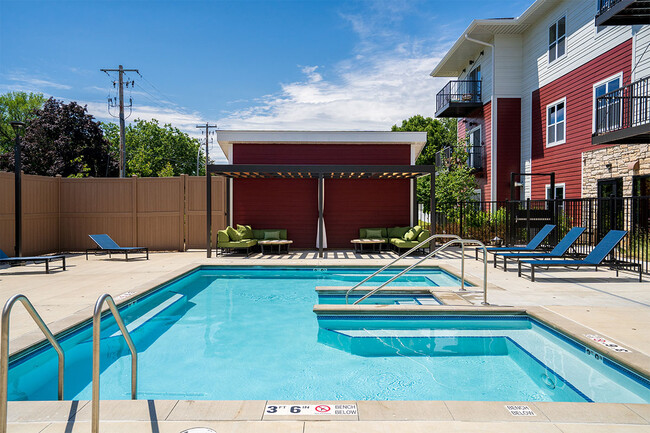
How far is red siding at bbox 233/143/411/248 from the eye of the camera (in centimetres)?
1466

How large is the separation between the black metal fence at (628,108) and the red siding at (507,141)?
5.30 metres

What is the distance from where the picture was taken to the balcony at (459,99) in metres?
19.6

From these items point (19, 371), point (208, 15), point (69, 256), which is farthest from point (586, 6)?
point (69, 256)

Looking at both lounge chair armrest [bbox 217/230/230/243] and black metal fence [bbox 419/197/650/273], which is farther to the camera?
lounge chair armrest [bbox 217/230/230/243]

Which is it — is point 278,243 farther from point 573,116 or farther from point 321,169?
point 573,116

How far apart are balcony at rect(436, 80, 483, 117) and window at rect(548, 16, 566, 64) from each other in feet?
12.4

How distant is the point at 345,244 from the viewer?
1488 centimetres

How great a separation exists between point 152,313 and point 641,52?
553 inches

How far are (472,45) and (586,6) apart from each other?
5.75 metres

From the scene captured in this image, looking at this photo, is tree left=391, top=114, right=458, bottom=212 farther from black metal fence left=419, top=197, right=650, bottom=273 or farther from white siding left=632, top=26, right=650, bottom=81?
white siding left=632, top=26, right=650, bottom=81

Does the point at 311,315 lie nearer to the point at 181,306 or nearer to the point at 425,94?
the point at 181,306

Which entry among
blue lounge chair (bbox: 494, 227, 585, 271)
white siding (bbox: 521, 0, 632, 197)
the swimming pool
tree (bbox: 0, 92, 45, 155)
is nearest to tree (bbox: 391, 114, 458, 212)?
white siding (bbox: 521, 0, 632, 197)

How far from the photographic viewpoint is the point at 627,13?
9.57 metres

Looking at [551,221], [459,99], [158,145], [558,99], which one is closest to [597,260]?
[551,221]
